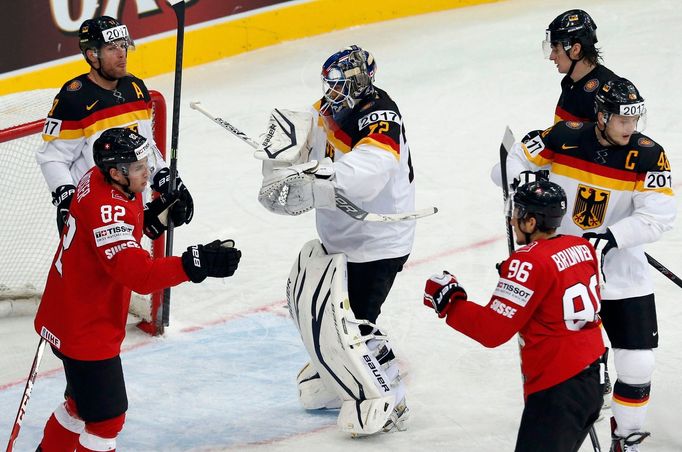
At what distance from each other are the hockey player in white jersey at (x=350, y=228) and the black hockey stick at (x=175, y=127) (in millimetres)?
638

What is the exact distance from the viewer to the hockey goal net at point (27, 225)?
17.2 feet

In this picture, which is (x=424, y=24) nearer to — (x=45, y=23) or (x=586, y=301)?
(x=45, y=23)

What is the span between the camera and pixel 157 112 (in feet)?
16.9

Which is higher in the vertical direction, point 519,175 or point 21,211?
point 519,175

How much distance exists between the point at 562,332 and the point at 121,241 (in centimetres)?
127

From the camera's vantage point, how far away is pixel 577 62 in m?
4.55

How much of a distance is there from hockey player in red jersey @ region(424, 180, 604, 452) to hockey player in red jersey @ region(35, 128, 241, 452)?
85cm

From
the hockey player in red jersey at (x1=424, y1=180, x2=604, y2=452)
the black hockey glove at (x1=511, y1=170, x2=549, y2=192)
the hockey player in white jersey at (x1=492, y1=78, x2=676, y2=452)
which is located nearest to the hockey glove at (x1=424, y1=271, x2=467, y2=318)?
the hockey player in red jersey at (x1=424, y1=180, x2=604, y2=452)

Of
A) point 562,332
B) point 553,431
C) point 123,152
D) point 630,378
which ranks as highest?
point 123,152

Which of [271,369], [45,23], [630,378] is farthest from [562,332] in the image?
[45,23]

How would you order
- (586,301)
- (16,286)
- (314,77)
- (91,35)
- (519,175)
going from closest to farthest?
(586,301) → (519,175) → (91,35) → (16,286) → (314,77)

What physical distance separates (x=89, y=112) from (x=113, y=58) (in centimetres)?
22

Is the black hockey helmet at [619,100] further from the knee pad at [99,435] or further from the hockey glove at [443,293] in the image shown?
the knee pad at [99,435]

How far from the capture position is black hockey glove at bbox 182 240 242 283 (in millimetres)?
3555
